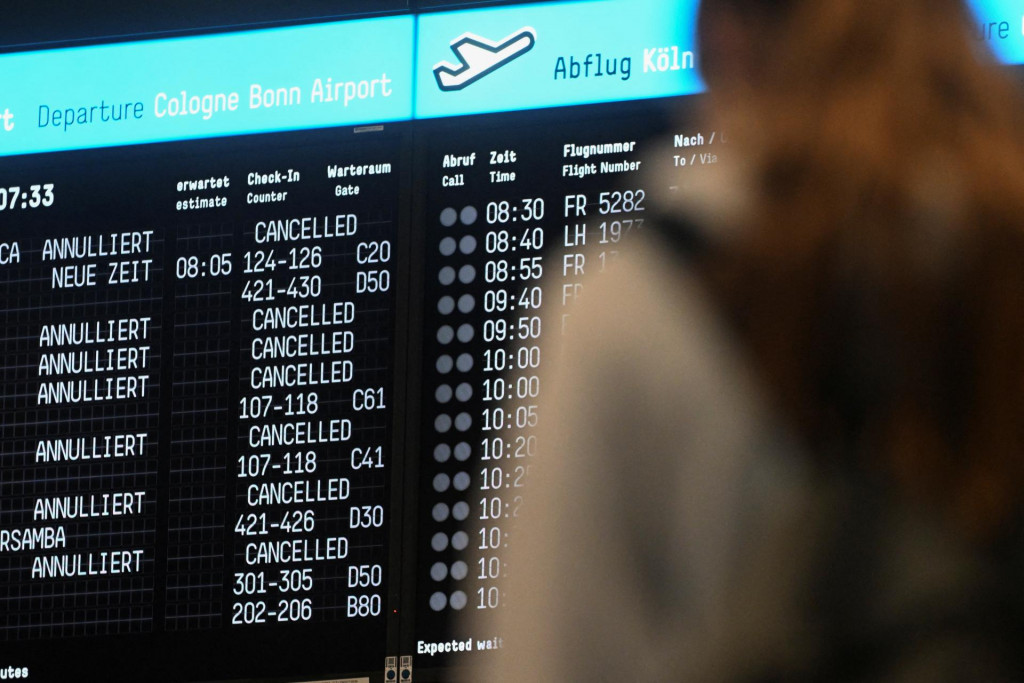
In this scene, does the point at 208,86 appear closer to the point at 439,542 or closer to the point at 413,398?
the point at 413,398

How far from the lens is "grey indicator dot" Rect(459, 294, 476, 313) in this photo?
3.28 m

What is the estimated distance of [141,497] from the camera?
11.0ft

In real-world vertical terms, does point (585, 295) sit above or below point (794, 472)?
above

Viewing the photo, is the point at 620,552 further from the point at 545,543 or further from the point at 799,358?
the point at 799,358

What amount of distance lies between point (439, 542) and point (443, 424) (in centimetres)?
22

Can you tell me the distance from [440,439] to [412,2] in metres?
0.95

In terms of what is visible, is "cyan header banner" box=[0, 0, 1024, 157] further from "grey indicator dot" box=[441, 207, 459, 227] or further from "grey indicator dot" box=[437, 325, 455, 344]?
"grey indicator dot" box=[437, 325, 455, 344]

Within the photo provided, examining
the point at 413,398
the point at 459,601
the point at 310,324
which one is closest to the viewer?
the point at 459,601

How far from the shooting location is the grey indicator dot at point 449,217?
3.33 meters

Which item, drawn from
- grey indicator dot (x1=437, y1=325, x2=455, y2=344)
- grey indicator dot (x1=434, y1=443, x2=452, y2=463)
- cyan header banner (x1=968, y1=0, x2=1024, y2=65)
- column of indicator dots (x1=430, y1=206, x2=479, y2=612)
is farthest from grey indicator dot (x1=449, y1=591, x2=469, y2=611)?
cyan header banner (x1=968, y1=0, x2=1024, y2=65)

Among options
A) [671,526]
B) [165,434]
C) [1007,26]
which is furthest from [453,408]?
[671,526]

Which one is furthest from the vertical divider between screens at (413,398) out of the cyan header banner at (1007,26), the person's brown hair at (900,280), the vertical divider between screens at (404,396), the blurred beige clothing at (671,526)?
the person's brown hair at (900,280)

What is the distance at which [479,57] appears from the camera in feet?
11.3

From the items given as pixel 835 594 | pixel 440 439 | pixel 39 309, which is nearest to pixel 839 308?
pixel 835 594
